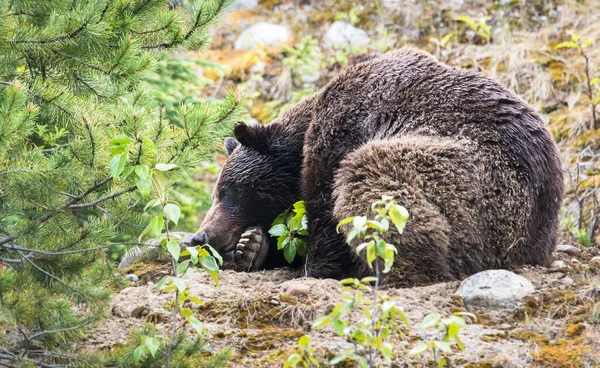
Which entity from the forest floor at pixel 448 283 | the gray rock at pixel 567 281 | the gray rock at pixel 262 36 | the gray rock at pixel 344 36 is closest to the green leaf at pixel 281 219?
the forest floor at pixel 448 283

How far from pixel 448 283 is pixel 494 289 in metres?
0.37

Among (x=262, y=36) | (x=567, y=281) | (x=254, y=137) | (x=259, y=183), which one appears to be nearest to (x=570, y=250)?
(x=567, y=281)

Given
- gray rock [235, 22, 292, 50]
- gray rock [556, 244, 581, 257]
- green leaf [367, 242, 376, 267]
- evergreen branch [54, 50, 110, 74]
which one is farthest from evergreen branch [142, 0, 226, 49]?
gray rock [235, 22, 292, 50]

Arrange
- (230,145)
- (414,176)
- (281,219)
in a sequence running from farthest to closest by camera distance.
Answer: (230,145), (281,219), (414,176)

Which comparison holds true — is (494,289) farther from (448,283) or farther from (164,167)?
(164,167)

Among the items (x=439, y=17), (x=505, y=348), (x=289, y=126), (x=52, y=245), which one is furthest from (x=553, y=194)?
(x=439, y=17)

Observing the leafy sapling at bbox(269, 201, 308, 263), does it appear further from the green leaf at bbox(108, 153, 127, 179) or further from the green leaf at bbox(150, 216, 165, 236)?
the green leaf at bbox(108, 153, 127, 179)

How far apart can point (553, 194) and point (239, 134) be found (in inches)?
102

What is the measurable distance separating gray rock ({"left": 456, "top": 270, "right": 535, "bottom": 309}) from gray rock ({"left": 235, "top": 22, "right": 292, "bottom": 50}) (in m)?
7.84

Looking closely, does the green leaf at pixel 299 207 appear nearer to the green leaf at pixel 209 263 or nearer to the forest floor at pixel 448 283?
the forest floor at pixel 448 283

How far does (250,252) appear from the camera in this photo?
6.00 m

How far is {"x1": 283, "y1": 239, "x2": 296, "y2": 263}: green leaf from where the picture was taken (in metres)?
5.87

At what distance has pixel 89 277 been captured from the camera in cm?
391

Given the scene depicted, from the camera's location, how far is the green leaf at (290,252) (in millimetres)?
5871
